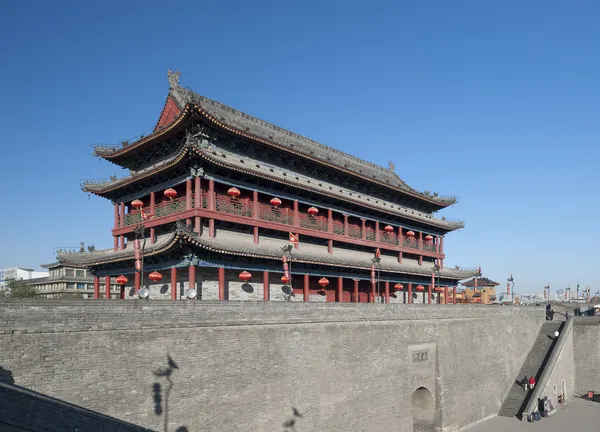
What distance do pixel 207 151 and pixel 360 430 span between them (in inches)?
476

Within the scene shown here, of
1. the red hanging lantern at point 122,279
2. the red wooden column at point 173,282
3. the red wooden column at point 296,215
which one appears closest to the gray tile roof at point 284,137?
the red wooden column at point 296,215

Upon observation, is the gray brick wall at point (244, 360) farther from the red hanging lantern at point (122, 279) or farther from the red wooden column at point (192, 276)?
the red hanging lantern at point (122, 279)

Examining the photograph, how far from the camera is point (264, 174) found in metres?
21.9

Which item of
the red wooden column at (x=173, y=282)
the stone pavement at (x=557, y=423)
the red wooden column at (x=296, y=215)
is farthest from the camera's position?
the red wooden column at (x=296, y=215)

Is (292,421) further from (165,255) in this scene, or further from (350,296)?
(350,296)

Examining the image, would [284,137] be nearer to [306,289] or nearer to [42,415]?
[306,289]

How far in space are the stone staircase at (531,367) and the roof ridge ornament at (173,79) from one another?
76.7 feet

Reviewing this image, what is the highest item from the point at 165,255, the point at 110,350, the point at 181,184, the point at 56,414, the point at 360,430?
the point at 181,184

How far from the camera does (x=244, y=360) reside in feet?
47.8

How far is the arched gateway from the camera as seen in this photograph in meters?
22.2

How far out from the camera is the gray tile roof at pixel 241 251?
18.6 m

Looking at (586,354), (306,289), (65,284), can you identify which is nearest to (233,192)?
(306,289)

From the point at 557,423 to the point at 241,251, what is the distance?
17217 millimetres

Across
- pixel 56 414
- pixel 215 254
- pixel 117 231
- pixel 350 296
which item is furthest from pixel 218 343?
pixel 350 296
